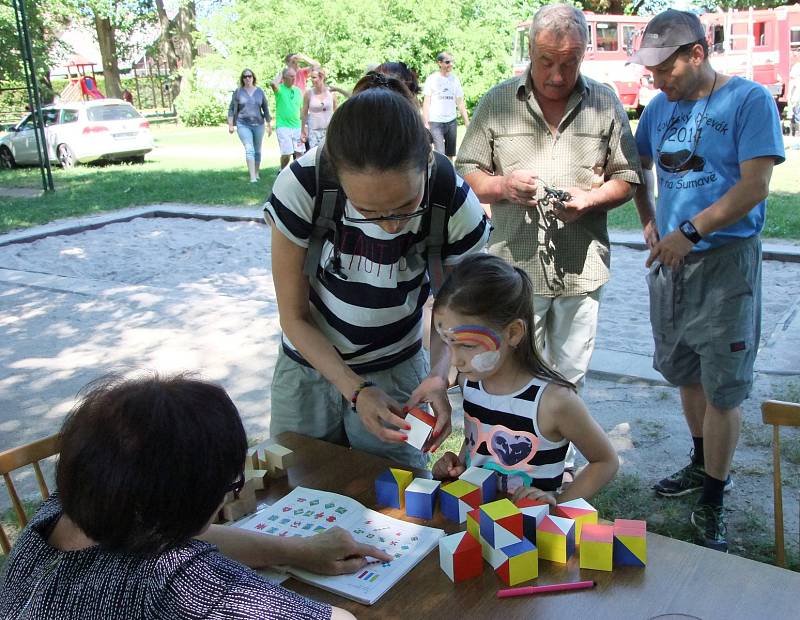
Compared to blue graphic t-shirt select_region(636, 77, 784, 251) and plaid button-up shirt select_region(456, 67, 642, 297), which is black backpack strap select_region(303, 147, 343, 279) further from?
blue graphic t-shirt select_region(636, 77, 784, 251)

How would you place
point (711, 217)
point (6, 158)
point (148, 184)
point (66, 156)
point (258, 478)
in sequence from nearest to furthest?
point (258, 478)
point (711, 217)
point (148, 184)
point (66, 156)
point (6, 158)

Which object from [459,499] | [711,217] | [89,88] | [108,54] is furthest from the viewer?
[89,88]

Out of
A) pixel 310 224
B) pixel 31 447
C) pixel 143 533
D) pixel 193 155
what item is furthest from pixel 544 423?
pixel 193 155

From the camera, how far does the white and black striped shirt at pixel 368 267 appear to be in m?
1.92

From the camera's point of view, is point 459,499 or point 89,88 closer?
point 459,499

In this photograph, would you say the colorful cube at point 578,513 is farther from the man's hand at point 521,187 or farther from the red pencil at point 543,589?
the man's hand at point 521,187

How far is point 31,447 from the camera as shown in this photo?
1.93 m

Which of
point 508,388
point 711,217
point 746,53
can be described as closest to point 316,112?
point 711,217

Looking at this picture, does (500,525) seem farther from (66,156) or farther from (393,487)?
(66,156)

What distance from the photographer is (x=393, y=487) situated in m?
1.76

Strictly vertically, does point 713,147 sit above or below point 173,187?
above

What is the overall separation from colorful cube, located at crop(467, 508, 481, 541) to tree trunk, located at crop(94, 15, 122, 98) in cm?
3034

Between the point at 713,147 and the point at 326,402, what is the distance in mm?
1640

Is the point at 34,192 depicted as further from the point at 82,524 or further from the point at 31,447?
the point at 82,524
